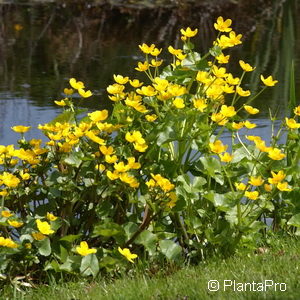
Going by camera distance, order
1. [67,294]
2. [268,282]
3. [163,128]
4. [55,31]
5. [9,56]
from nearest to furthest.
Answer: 1. [268,282]
2. [67,294]
3. [163,128]
4. [9,56]
5. [55,31]

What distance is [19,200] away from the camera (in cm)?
392

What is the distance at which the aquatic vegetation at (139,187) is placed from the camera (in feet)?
12.2

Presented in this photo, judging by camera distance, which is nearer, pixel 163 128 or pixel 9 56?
pixel 163 128

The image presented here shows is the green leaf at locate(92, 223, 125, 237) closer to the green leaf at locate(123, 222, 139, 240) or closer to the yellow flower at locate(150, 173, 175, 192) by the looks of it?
the green leaf at locate(123, 222, 139, 240)

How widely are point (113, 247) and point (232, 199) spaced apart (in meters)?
0.59

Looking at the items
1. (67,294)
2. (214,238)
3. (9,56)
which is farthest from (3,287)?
(9,56)

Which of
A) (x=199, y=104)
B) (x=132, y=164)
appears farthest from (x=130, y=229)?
(x=199, y=104)

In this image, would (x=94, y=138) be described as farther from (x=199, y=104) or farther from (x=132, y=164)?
(x=199, y=104)

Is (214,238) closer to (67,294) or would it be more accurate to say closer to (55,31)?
(67,294)

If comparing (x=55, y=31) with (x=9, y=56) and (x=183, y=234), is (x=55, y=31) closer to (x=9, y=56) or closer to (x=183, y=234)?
(x=9, y=56)

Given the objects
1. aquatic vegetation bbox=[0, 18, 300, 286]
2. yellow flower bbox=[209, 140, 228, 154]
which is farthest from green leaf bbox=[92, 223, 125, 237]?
yellow flower bbox=[209, 140, 228, 154]

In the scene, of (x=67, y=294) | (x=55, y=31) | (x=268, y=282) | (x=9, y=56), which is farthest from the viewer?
(x=55, y=31)

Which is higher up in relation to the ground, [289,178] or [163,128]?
[163,128]

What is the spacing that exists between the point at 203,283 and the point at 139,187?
2.44 feet
